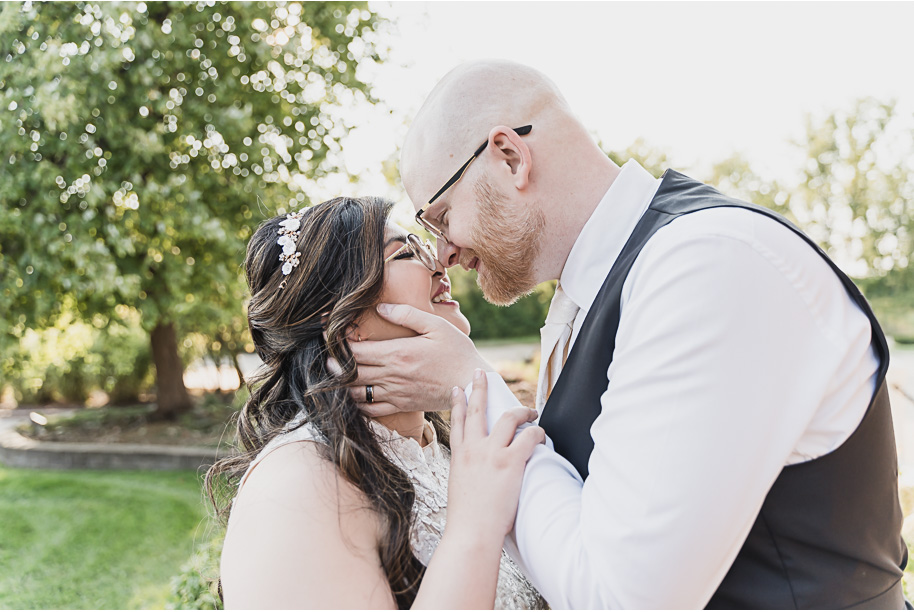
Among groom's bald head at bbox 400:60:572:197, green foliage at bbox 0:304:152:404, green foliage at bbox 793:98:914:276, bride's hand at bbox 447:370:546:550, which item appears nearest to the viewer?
bride's hand at bbox 447:370:546:550

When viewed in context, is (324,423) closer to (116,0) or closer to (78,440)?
(116,0)

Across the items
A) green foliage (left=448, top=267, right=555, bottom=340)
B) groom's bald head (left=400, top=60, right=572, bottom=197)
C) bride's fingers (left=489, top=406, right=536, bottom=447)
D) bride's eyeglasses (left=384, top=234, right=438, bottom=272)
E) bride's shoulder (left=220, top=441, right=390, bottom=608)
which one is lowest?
green foliage (left=448, top=267, right=555, bottom=340)

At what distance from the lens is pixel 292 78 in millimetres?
8805

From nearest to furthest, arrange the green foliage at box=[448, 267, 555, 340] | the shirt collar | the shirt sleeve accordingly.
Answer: the shirt sleeve → the shirt collar → the green foliage at box=[448, 267, 555, 340]

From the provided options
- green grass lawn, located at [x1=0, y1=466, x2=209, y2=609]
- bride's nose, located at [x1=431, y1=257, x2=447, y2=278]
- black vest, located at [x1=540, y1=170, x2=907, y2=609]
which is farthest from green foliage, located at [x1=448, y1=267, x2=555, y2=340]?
black vest, located at [x1=540, y1=170, x2=907, y2=609]

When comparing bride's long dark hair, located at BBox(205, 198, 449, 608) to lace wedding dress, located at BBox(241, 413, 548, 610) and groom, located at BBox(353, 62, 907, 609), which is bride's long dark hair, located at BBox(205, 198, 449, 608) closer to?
lace wedding dress, located at BBox(241, 413, 548, 610)

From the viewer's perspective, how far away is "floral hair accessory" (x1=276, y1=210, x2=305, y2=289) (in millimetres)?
2283

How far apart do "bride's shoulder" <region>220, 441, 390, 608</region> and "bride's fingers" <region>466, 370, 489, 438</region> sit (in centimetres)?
42

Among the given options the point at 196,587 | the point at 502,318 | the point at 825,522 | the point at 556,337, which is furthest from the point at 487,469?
the point at 502,318

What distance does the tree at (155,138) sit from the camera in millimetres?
7102

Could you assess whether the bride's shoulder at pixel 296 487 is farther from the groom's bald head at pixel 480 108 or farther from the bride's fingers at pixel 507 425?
the groom's bald head at pixel 480 108

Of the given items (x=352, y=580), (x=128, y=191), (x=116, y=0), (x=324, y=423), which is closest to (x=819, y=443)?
(x=352, y=580)

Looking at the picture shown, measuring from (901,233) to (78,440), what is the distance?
95.3 feet

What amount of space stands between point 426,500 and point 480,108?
127 cm
